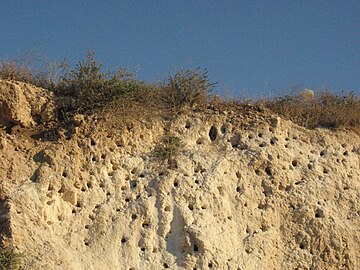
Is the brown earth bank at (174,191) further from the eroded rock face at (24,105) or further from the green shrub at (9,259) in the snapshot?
the green shrub at (9,259)

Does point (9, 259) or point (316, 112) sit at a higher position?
point (316, 112)

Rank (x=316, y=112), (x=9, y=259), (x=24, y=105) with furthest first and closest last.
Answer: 1. (x=316, y=112)
2. (x=24, y=105)
3. (x=9, y=259)

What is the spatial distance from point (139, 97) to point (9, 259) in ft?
13.3

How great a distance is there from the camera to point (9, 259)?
8.97 m

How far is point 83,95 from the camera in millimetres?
11539

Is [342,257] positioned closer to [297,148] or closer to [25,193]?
[297,148]

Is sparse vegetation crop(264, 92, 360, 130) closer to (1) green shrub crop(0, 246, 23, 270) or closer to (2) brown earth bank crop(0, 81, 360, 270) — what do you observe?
(2) brown earth bank crop(0, 81, 360, 270)

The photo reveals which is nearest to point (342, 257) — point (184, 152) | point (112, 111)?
point (184, 152)

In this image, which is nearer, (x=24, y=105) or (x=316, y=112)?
(x=24, y=105)

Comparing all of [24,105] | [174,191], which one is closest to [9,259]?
[174,191]

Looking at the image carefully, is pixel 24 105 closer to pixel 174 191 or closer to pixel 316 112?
pixel 174 191

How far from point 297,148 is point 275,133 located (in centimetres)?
47

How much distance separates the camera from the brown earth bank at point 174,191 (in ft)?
32.2

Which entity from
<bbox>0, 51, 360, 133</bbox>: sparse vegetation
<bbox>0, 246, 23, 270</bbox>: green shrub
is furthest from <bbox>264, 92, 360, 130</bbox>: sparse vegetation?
<bbox>0, 246, 23, 270</bbox>: green shrub
